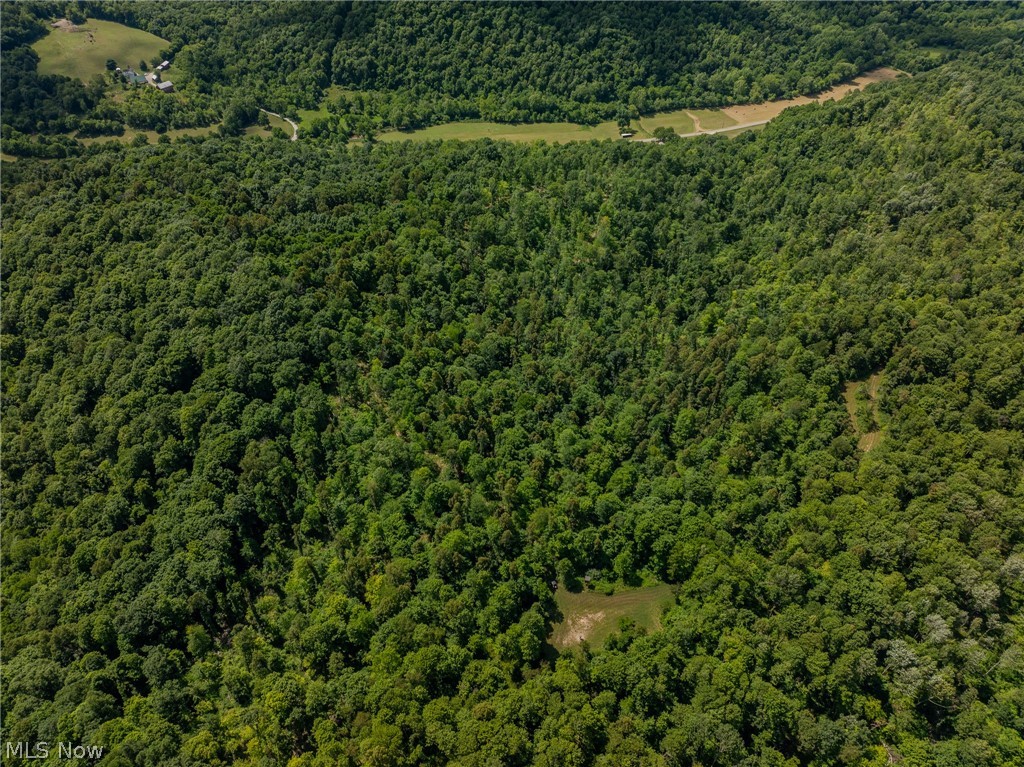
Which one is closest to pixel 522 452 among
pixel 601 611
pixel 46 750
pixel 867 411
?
pixel 601 611

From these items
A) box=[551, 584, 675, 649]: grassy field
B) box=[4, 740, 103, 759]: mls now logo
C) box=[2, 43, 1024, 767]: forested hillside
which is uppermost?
box=[2, 43, 1024, 767]: forested hillside

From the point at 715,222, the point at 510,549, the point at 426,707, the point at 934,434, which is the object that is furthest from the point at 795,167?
the point at 426,707

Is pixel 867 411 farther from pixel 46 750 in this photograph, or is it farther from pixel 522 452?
pixel 46 750

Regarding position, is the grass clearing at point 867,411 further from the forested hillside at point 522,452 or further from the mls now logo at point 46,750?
the mls now logo at point 46,750

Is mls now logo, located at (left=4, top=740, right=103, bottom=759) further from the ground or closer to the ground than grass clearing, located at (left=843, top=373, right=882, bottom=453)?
closer to the ground

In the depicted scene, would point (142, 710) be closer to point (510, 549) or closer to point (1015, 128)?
point (510, 549)

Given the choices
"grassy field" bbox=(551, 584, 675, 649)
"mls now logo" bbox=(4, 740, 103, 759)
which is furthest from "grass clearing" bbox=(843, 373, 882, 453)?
"mls now logo" bbox=(4, 740, 103, 759)

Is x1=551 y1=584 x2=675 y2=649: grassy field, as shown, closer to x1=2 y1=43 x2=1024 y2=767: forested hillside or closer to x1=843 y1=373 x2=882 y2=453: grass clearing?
x1=2 y1=43 x2=1024 y2=767: forested hillside
